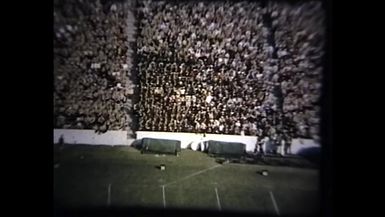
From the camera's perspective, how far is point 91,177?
2.44 metres

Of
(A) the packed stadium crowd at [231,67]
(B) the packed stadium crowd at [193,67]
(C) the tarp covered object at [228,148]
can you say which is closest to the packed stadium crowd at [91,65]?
(B) the packed stadium crowd at [193,67]

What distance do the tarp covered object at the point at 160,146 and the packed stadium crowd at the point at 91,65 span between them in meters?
0.15

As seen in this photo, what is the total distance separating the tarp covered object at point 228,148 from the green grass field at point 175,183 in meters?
0.05

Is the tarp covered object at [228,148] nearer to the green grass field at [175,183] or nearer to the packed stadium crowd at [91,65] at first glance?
the green grass field at [175,183]

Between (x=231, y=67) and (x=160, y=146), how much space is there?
0.58 metres

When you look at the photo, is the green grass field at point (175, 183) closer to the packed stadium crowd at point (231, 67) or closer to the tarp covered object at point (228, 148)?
the tarp covered object at point (228, 148)

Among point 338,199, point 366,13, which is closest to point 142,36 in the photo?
point 366,13

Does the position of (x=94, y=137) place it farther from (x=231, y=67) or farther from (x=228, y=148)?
(x=231, y=67)

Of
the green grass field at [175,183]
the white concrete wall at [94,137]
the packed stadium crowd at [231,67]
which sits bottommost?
the green grass field at [175,183]

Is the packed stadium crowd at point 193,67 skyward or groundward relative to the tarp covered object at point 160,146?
skyward

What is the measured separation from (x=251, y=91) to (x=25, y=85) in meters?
1.19

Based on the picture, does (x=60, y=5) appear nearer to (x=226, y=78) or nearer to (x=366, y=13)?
(x=226, y=78)

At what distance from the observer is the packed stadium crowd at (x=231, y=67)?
234cm

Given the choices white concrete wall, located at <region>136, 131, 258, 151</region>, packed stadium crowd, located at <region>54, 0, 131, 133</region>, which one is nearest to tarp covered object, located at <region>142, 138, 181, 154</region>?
white concrete wall, located at <region>136, 131, 258, 151</region>
